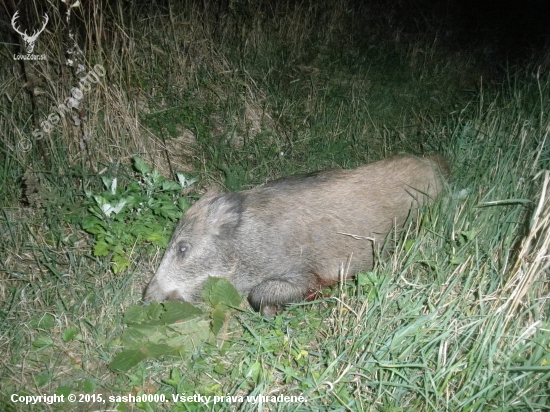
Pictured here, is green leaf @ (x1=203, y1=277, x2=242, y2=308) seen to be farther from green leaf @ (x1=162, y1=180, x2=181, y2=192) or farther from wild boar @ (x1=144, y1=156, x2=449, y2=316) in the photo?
green leaf @ (x1=162, y1=180, x2=181, y2=192)

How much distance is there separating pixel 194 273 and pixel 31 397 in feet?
4.28

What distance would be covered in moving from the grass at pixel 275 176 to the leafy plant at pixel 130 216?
0.12 metres

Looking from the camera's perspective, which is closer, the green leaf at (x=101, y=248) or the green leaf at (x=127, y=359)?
the green leaf at (x=127, y=359)

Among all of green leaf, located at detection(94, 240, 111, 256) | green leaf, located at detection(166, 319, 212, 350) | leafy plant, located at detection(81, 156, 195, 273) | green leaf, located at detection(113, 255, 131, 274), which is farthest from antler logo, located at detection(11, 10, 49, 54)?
green leaf, located at detection(166, 319, 212, 350)

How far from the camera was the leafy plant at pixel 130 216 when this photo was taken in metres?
3.67

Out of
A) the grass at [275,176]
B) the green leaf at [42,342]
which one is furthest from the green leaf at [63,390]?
the green leaf at [42,342]

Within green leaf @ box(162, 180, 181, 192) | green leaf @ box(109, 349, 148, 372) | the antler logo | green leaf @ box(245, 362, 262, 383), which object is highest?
the antler logo

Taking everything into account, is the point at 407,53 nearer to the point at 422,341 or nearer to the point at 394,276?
the point at 394,276

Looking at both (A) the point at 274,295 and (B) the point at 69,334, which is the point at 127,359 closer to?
(B) the point at 69,334

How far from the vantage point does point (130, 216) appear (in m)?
3.91

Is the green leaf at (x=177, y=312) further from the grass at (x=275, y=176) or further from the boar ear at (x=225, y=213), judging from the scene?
the boar ear at (x=225, y=213)

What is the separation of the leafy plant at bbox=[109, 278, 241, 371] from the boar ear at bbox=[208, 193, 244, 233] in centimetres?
45

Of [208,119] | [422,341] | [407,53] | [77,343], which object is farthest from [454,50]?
[77,343]

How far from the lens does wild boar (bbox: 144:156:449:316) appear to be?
140 inches
